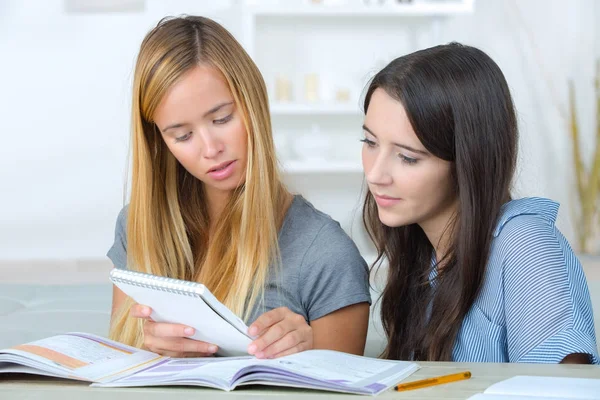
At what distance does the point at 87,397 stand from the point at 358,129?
4.38 meters

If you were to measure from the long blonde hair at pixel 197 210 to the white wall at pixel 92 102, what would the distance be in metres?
3.36

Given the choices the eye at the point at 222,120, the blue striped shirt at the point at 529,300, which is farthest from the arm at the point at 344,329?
the eye at the point at 222,120

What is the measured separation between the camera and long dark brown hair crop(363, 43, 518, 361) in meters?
1.58

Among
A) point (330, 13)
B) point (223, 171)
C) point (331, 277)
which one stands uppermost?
point (330, 13)

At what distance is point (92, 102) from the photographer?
5285 millimetres

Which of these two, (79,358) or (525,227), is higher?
(525,227)

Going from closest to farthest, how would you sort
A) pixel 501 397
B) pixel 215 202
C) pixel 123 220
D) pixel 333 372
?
pixel 501 397
pixel 333 372
pixel 215 202
pixel 123 220

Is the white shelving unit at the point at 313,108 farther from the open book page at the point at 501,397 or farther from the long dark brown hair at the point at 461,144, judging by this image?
the open book page at the point at 501,397

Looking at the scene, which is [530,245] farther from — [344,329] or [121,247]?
[121,247]

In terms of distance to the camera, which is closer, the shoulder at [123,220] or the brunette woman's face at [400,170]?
the brunette woman's face at [400,170]

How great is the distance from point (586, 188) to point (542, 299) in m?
3.91

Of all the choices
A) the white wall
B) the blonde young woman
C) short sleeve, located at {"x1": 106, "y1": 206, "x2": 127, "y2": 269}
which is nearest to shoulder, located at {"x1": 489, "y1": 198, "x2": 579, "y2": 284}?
the blonde young woman

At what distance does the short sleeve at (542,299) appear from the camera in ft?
4.68

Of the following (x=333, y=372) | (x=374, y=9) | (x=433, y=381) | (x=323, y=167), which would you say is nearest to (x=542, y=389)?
(x=433, y=381)
